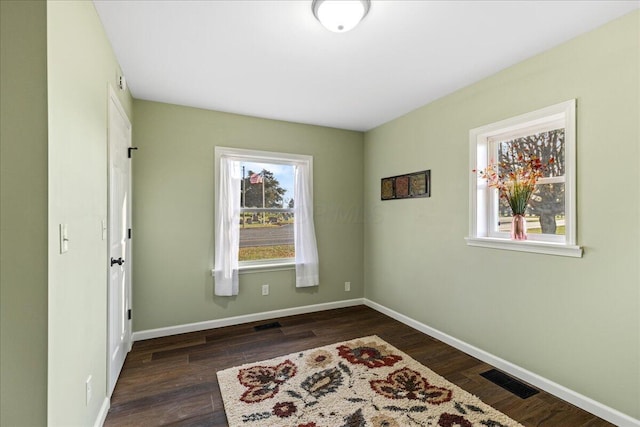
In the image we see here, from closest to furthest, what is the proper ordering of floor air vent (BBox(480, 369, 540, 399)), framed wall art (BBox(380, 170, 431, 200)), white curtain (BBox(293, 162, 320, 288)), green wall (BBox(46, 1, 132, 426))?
green wall (BBox(46, 1, 132, 426)) → floor air vent (BBox(480, 369, 540, 399)) → framed wall art (BBox(380, 170, 431, 200)) → white curtain (BBox(293, 162, 320, 288))

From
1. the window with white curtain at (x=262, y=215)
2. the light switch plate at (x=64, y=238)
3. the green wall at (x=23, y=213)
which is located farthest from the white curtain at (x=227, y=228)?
the green wall at (x=23, y=213)

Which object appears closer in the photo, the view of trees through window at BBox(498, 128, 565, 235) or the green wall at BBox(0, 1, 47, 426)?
the green wall at BBox(0, 1, 47, 426)

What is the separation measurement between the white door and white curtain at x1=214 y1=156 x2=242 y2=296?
2.83ft

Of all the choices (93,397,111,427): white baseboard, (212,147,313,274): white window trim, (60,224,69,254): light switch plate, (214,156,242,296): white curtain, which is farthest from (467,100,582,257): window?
(93,397,111,427): white baseboard

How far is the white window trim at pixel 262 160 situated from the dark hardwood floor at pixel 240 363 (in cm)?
64

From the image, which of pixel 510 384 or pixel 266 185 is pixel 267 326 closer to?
pixel 266 185

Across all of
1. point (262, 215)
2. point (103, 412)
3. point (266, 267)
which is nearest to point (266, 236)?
point (262, 215)

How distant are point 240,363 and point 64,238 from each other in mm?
1839

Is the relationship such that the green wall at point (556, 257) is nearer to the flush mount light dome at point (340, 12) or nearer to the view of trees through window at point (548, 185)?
the view of trees through window at point (548, 185)

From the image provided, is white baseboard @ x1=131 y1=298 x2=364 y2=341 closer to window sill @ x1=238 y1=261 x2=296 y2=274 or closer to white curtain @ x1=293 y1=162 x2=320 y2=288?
white curtain @ x1=293 y1=162 x2=320 y2=288

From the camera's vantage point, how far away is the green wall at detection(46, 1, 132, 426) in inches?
47.4

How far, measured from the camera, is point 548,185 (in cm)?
230

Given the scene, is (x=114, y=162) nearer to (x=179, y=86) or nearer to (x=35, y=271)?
(x=179, y=86)

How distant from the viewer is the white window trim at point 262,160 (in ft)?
11.3
